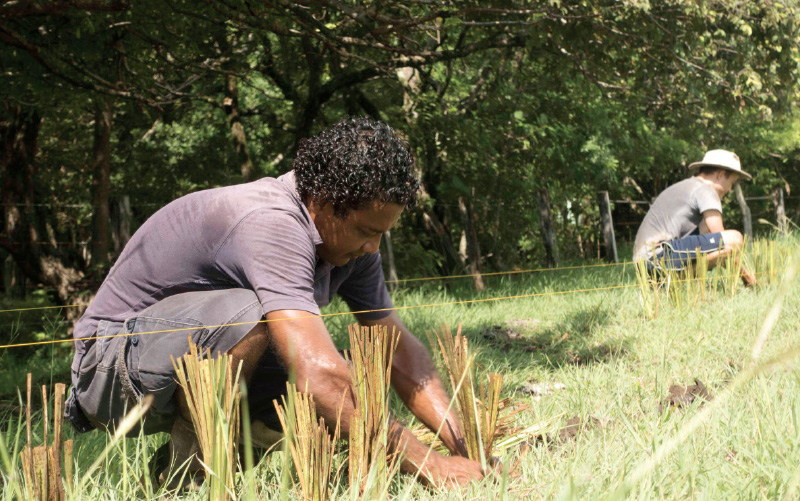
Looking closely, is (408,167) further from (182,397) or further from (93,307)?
(93,307)

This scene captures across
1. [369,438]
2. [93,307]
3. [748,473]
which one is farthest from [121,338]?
[748,473]

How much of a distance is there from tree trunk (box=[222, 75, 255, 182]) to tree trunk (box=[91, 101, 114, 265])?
1297mm

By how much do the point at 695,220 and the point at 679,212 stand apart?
0.53 feet

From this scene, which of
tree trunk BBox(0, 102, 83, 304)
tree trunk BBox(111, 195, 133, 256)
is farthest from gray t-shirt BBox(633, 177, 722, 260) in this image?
tree trunk BBox(0, 102, 83, 304)

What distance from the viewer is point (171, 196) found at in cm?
927

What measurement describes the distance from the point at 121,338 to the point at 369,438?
0.83m

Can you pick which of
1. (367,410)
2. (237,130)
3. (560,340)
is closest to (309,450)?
(367,410)

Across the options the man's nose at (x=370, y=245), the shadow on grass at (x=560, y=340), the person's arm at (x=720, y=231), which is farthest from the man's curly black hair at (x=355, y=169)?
the person's arm at (x=720, y=231)

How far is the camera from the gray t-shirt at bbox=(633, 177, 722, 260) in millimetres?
5172

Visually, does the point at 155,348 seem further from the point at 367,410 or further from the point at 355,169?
the point at 355,169

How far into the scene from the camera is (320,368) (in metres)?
1.84

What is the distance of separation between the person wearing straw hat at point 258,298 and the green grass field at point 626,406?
0.57ft

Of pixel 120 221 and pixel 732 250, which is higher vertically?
pixel 120 221

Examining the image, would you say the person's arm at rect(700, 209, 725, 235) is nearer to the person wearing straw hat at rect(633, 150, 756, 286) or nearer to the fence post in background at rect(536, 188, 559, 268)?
the person wearing straw hat at rect(633, 150, 756, 286)
